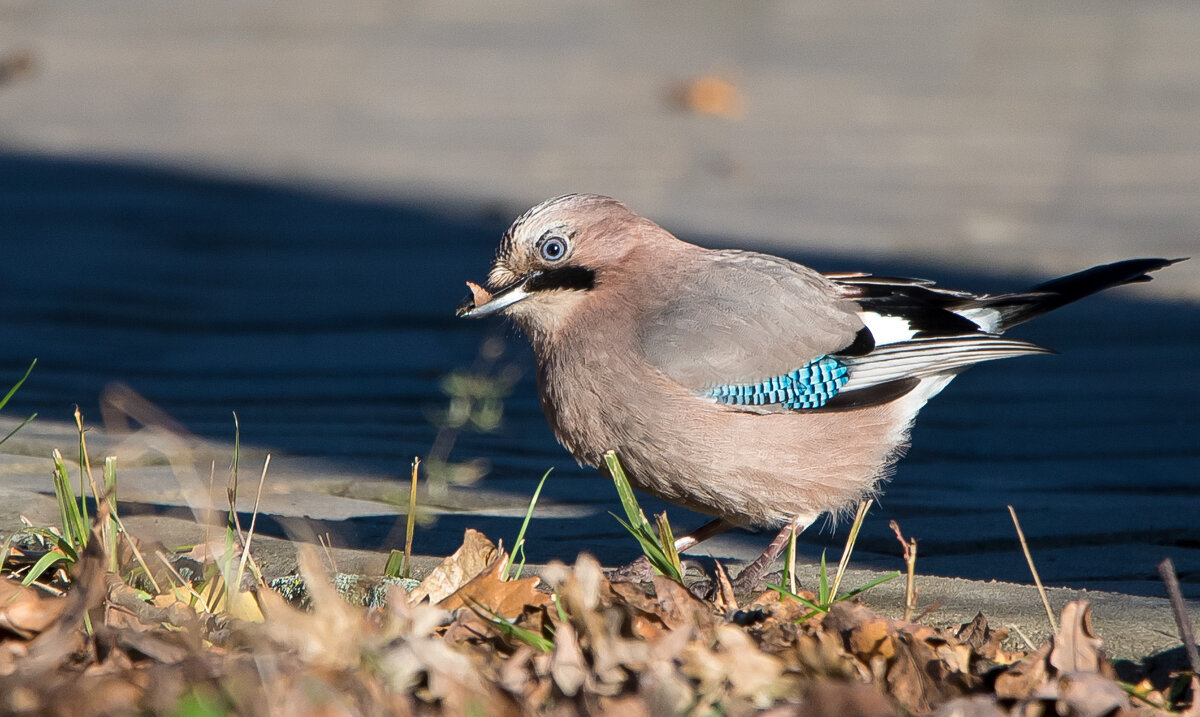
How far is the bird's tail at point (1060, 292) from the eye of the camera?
4.56 meters

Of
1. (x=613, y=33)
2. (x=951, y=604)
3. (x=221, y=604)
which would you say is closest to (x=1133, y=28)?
(x=613, y=33)

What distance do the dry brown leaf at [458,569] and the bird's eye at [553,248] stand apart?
43.1 inches

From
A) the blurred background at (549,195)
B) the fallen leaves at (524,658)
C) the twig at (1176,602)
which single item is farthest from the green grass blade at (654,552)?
the twig at (1176,602)

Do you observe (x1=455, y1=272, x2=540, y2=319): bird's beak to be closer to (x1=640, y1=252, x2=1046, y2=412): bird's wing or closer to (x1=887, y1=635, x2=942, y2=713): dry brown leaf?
(x1=640, y1=252, x2=1046, y2=412): bird's wing

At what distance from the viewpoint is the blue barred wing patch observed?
406 centimetres

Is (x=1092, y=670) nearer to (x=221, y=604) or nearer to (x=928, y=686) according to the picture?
(x=928, y=686)

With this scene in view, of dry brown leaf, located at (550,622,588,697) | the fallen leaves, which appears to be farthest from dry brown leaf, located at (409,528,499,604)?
dry brown leaf, located at (550,622,588,697)

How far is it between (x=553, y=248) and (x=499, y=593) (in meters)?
1.33

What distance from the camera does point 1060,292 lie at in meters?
4.68

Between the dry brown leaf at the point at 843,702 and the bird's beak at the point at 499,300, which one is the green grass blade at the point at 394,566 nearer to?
the bird's beak at the point at 499,300

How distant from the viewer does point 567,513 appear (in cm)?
462

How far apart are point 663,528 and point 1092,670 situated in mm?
979

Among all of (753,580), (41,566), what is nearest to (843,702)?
(753,580)

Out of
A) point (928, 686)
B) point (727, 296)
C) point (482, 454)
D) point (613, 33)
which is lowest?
point (482, 454)
